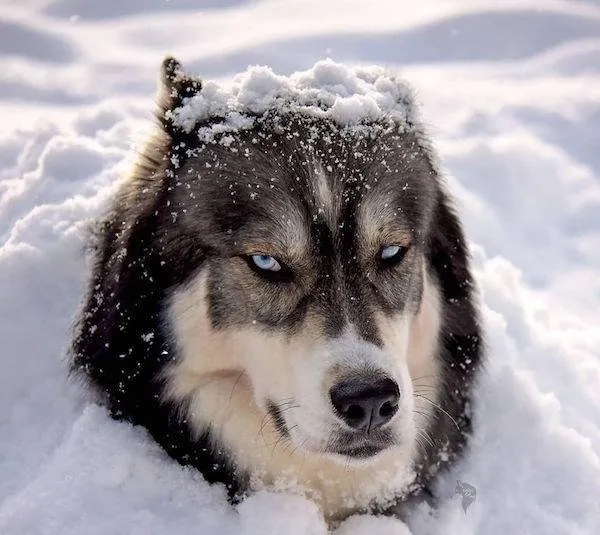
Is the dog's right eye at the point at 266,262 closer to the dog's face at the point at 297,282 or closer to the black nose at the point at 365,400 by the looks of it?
the dog's face at the point at 297,282

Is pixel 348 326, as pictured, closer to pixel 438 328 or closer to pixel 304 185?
pixel 304 185

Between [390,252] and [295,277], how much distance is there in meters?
0.34

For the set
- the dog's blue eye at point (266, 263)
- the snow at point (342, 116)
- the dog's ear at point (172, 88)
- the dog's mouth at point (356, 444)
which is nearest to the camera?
the dog's mouth at point (356, 444)

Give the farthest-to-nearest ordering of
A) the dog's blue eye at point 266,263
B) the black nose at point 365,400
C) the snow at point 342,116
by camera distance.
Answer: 1. the snow at point 342,116
2. the dog's blue eye at point 266,263
3. the black nose at point 365,400

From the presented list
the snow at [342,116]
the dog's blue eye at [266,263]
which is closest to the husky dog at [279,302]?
the dog's blue eye at [266,263]

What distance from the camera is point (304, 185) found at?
88.0 inches

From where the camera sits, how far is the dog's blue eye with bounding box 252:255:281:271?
223cm

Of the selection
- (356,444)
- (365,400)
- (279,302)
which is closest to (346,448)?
(356,444)

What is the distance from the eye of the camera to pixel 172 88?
8.27 feet

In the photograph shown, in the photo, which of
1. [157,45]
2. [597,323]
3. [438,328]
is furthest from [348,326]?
[157,45]

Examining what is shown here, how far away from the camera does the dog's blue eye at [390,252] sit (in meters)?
2.32

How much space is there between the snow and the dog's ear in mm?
217

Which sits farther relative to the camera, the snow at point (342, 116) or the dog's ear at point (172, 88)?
the dog's ear at point (172, 88)

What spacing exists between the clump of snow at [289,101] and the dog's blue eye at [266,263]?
17.1 inches
